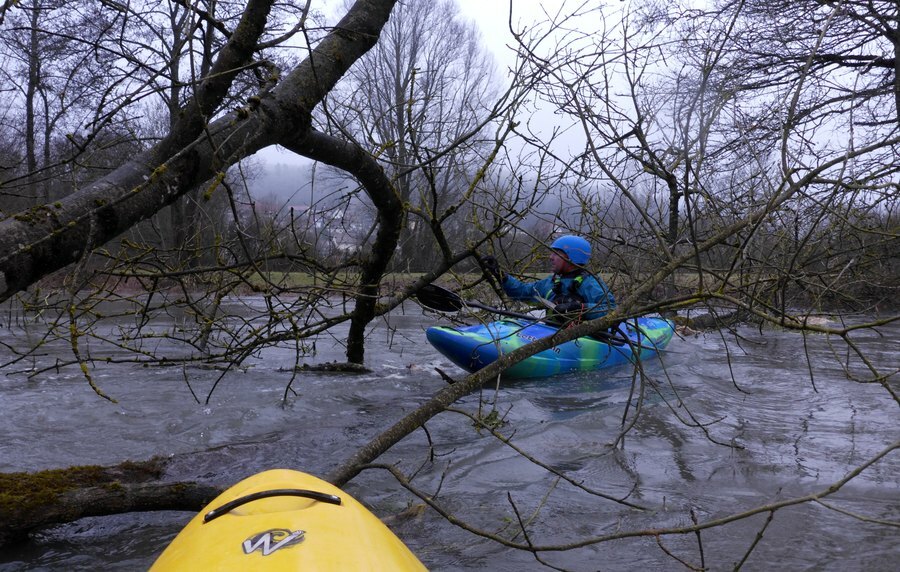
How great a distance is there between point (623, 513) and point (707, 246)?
1.52 metres

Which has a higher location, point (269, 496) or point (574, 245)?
point (574, 245)

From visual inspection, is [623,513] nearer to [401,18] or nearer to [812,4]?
[812,4]

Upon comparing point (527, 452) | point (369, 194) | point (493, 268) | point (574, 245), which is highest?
point (369, 194)

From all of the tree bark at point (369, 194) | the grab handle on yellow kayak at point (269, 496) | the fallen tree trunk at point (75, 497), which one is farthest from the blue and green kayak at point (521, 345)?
the grab handle on yellow kayak at point (269, 496)

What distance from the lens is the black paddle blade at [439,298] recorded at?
5.87 m

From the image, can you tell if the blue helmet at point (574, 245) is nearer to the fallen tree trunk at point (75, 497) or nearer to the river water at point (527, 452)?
the river water at point (527, 452)

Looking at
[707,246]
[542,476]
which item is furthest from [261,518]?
[542,476]

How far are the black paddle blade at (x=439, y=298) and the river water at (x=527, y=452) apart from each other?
84 centimetres

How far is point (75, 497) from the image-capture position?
304 cm

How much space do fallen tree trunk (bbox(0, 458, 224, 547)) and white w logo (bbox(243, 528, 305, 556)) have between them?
147 centimetres

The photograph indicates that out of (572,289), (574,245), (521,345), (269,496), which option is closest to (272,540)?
(269,496)

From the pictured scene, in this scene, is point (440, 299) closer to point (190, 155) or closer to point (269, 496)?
point (190, 155)

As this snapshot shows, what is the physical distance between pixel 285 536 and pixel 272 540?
0.12ft

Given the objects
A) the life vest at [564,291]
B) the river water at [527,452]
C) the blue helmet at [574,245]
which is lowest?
the river water at [527,452]
